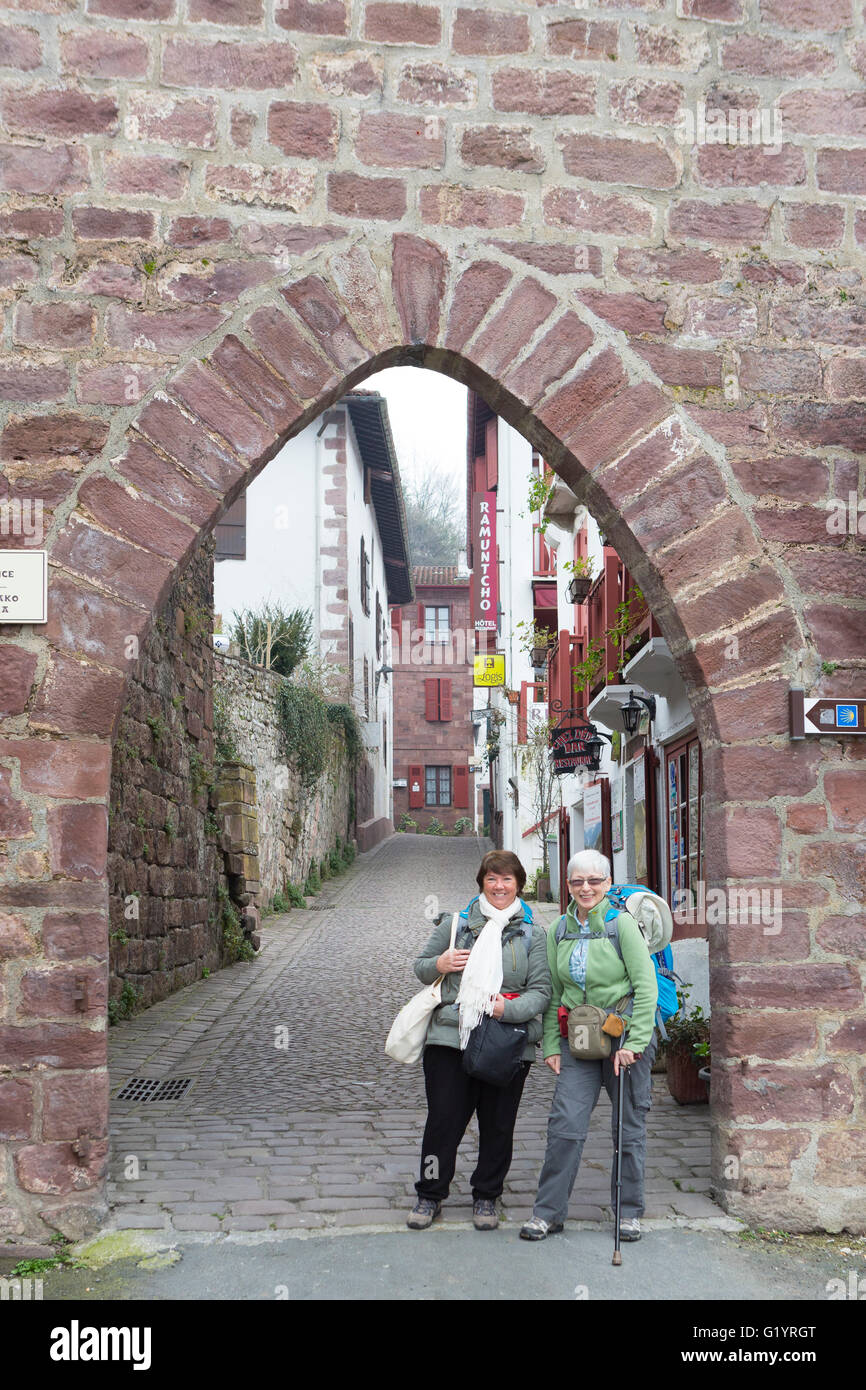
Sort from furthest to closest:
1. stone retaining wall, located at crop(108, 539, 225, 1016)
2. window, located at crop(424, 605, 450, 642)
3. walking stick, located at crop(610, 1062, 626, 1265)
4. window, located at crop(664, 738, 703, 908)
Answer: window, located at crop(424, 605, 450, 642), window, located at crop(664, 738, 703, 908), stone retaining wall, located at crop(108, 539, 225, 1016), walking stick, located at crop(610, 1062, 626, 1265)

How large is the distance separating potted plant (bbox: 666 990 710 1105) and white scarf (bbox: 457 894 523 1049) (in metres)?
2.26

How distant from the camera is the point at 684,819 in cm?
904

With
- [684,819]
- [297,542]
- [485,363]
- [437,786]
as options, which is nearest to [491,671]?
[297,542]

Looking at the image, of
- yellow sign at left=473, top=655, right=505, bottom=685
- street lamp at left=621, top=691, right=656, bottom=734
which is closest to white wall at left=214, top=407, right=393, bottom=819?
yellow sign at left=473, top=655, right=505, bottom=685

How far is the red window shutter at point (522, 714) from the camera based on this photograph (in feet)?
64.8

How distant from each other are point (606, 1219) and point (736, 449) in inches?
111

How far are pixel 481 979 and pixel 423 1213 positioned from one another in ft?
2.73

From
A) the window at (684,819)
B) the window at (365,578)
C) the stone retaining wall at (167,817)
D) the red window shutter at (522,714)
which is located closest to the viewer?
the stone retaining wall at (167,817)

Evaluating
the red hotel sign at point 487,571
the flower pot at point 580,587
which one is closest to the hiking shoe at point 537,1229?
the flower pot at point 580,587

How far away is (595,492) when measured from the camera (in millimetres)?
4672

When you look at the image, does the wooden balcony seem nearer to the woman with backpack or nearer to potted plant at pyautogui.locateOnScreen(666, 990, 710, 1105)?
potted plant at pyautogui.locateOnScreen(666, 990, 710, 1105)

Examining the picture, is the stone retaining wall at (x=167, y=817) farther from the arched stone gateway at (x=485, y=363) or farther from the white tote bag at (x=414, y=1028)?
the white tote bag at (x=414, y=1028)

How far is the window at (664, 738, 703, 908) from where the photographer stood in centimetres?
845

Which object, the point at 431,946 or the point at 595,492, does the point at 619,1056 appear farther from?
the point at 595,492
